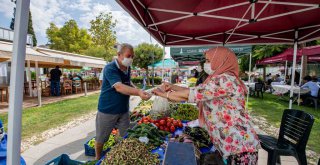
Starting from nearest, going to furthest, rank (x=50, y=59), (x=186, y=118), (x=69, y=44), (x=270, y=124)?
(x=186, y=118)
(x=270, y=124)
(x=50, y=59)
(x=69, y=44)

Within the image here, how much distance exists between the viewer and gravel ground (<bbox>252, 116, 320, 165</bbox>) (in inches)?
152

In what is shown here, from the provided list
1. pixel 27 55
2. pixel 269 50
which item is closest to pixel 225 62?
pixel 27 55

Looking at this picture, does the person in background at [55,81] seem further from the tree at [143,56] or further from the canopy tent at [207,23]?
the tree at [143,56]

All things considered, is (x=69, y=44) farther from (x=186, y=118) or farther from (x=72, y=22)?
(x=186, y=118)

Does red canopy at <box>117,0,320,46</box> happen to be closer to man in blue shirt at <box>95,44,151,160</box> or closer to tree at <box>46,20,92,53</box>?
man in blue shirt at <box>95,44,151,160</box>

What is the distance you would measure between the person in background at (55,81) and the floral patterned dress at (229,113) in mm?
12141

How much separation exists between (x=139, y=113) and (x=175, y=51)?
19.5 feet

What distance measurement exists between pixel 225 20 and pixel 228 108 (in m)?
2.56

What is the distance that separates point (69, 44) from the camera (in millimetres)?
31312

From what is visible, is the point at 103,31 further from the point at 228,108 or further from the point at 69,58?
the point at 228,108

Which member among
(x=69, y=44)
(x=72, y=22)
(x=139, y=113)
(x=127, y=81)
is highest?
(x=72, y=22)

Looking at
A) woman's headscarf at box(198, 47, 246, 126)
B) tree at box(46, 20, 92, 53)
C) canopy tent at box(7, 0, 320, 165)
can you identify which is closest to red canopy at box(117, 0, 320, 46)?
canopy tent at box(7, 0, 320, 165)

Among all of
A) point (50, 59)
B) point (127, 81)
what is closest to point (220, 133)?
point (127, 81)

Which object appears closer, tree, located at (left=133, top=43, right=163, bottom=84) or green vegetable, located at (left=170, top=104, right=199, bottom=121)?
green vegetable, located at (left=170, top=104, right=199, bottom=121)
